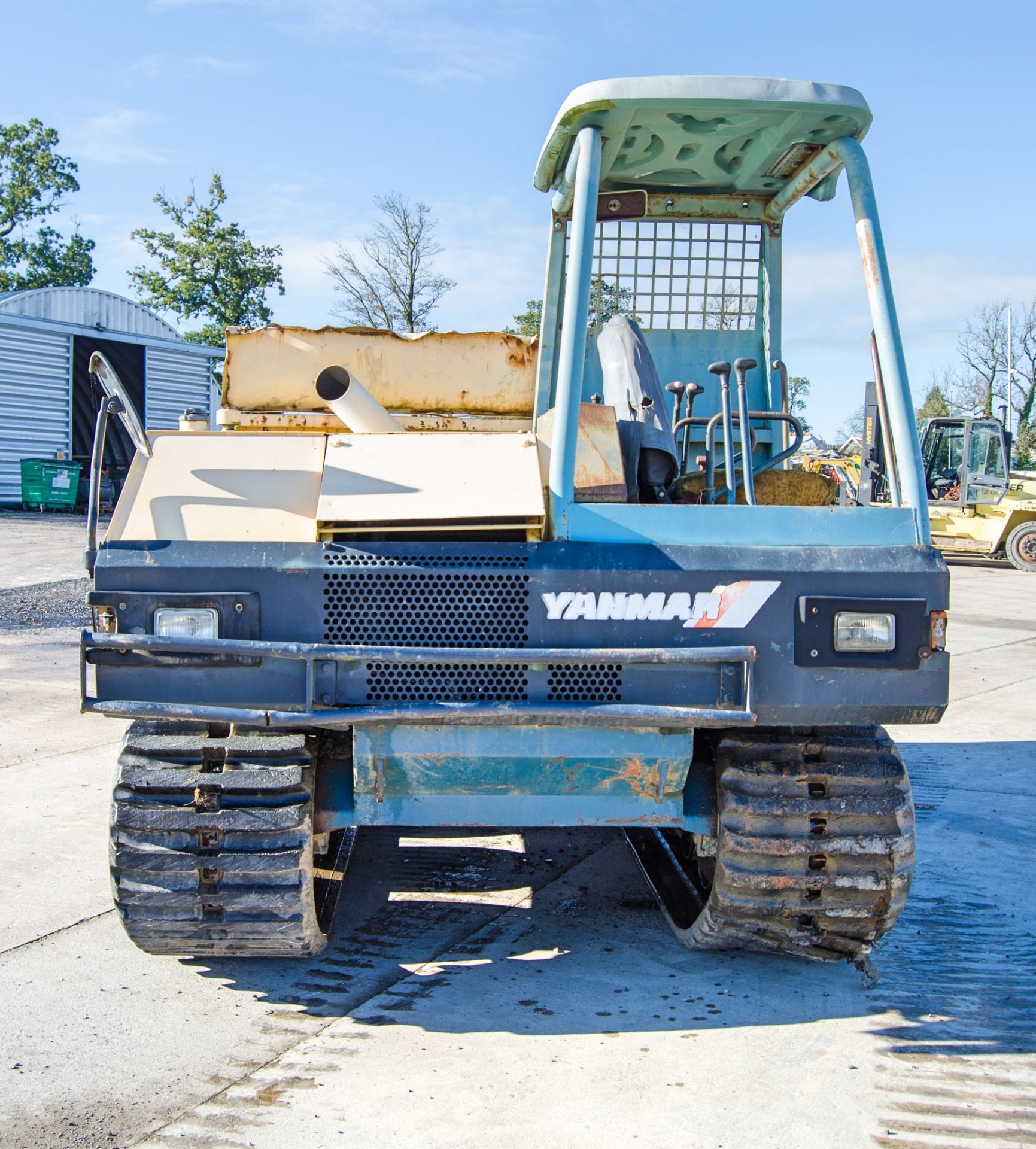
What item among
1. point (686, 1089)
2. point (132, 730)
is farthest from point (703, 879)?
point (132, 730)

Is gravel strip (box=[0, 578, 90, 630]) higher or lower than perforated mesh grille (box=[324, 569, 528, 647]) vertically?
lower

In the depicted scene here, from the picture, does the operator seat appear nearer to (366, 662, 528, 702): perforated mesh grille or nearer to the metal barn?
(366, 662, 528, 702): perforated mesh grille

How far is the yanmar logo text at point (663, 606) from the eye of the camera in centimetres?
319

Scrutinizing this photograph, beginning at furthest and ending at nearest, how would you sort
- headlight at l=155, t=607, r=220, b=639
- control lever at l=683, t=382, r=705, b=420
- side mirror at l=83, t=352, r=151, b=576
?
control lever at l=683, t=382, r=705, b=420
side mirror at l=83, t=352, r=151, b=576
headlight at l=155, t=607, r=220, b=639

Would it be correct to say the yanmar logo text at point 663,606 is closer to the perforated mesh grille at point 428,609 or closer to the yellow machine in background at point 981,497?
the perforated mesh grille at point 428,609

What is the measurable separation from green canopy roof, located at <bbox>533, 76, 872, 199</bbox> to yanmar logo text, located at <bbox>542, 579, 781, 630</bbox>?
159cm

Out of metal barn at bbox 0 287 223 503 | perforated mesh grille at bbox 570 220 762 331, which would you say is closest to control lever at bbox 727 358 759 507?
perforated mesh grille at bbox 570 220 762 331

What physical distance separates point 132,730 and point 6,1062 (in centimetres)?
97

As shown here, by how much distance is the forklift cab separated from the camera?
20.8m

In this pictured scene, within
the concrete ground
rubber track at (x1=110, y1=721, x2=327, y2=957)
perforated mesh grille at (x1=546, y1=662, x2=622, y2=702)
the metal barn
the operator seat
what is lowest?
the concrete ground

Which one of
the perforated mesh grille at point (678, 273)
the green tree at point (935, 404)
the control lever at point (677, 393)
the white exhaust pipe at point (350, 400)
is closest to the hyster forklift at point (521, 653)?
the white exhaust pipe at point (350, 400)

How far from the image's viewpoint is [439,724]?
10.4 ft

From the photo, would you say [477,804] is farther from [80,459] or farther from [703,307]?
[80,459]

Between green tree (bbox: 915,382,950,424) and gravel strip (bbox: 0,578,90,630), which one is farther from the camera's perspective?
green tree (bbox: 915,382,950,424)
